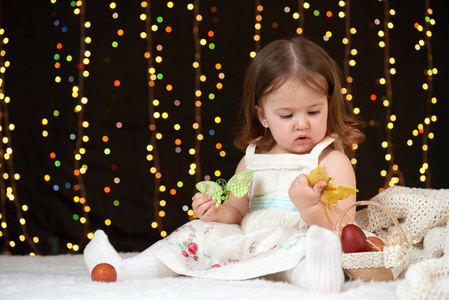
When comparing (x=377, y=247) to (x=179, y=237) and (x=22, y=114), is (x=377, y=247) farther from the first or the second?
(x=22, y=114)

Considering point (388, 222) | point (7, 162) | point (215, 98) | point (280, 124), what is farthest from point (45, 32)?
point (388, 222)

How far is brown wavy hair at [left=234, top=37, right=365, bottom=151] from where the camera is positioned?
5.00ft

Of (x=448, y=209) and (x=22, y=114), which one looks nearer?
(x=448, y=209)

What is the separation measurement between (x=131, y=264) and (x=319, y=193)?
1.48 feet

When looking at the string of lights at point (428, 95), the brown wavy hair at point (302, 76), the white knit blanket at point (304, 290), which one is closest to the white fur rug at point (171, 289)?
the white knit blanket at point (304, 290)

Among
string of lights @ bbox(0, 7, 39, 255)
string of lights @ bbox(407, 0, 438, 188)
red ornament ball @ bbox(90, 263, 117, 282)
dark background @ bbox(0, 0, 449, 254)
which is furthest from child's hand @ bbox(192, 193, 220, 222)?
string of lights @ bbox(407, 0, 438, 188)

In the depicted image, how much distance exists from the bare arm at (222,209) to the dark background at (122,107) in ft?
1.87

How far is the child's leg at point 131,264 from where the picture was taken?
1.37 m

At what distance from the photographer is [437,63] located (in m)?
2.37

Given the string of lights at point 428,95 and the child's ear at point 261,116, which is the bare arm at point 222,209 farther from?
the string of lights at point 428,95

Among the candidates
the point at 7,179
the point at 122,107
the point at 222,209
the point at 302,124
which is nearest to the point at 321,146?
the point at 302,124

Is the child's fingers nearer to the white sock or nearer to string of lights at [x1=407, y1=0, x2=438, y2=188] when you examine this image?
the white sock

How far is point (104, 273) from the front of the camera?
4.30ft

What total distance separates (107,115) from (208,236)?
2.98ft
